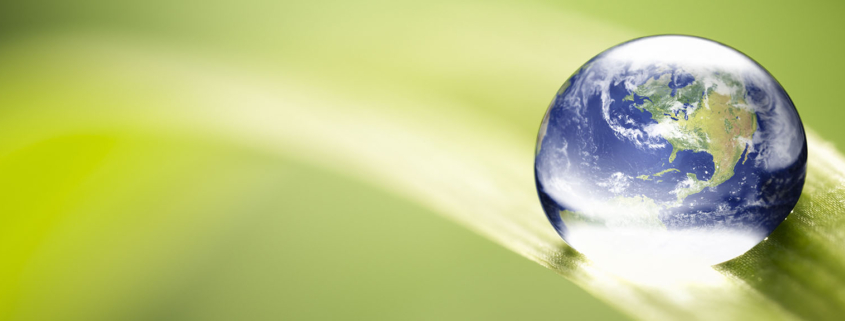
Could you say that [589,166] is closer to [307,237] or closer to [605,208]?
[605,208]

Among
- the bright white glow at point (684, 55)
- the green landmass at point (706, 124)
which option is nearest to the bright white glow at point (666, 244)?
the green landmass at point (706, 124)

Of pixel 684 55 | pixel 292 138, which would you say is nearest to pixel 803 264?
pixel 684 55

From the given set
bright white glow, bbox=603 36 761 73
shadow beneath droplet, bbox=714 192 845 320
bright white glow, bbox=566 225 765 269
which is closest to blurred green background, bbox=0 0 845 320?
bright white glow, bbox=566 225 765 269

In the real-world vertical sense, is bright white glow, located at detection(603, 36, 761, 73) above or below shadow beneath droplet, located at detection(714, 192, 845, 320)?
above

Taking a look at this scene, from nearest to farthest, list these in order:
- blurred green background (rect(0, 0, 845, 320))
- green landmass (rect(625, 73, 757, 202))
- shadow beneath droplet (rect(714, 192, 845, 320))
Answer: green landmass (rect(625, 73, 757, 202)), shadow beneath droplet (rect(714, 192, 845, 320)), blurred green background (rect(0, 0, 845, 320))

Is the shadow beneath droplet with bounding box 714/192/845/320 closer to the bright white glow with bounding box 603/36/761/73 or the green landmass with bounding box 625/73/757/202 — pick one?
the green landmass with bounding box 625/73/757/202

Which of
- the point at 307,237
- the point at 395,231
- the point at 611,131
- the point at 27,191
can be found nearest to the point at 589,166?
the point at 611,131

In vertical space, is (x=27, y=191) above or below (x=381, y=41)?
below
